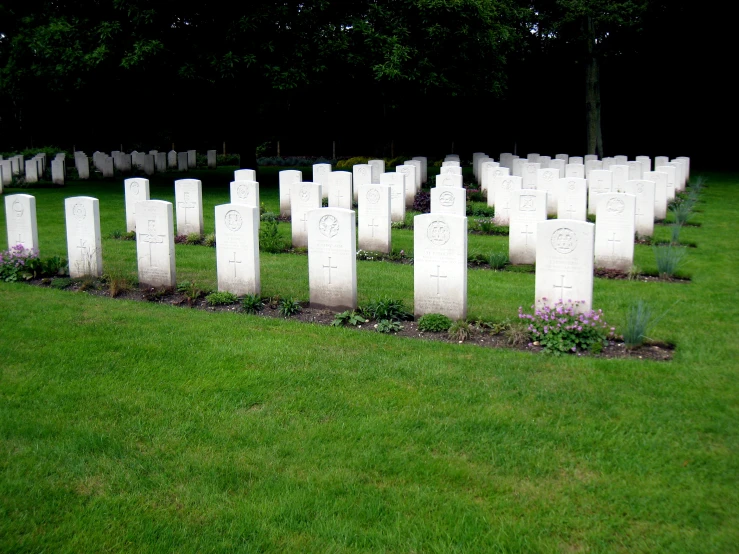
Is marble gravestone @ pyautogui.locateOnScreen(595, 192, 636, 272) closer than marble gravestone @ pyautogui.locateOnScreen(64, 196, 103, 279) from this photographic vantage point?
No

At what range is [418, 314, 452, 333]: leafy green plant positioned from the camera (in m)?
8.06

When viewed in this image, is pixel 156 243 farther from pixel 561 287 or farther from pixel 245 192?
pixel 561 287

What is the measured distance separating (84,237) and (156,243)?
1204mm

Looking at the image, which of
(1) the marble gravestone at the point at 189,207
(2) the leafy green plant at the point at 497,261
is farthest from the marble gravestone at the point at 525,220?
(1) the marble gravestone at the point at 189,207

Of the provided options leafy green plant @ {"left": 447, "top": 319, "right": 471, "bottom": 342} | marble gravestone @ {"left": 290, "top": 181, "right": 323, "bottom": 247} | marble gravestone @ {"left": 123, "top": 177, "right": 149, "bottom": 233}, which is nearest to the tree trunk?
marble gravestone @ {"left": 290, "top": 181, "right": 323, "bottom": 247}

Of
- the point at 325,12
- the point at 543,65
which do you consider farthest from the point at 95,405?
the point at 543,65

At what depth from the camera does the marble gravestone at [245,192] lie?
46.2 ft

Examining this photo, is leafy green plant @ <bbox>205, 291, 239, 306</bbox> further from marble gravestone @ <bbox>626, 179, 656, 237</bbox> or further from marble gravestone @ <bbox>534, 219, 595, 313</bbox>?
marble gravestone @ <bbox>626, 179, 656, 237</bbox>

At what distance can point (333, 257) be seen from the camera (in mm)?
8812

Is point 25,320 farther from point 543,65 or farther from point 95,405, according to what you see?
point 543,65

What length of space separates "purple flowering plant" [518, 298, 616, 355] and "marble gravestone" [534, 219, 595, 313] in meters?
0.11

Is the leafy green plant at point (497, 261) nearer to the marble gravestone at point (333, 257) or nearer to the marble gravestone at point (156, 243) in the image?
the marble gravestone at point (333, 257)

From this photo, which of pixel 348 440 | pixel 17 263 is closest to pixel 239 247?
pixel 17 263

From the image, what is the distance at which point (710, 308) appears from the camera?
8.92 metres
